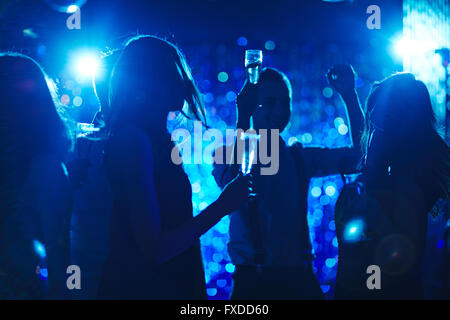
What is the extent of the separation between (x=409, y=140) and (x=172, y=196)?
0.98m

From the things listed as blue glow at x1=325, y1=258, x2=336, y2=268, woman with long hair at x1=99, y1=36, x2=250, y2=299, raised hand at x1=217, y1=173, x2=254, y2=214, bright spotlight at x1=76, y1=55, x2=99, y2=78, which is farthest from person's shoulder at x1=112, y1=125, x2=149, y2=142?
blue glow at x1=325, y1=258, x2=336, y2=268

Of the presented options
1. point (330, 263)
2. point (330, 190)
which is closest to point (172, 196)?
point (330, 190)

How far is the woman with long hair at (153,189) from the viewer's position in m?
0.95

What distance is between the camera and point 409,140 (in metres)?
1.39

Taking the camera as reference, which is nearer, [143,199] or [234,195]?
[143,199]

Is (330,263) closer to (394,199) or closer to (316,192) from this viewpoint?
(316,192)

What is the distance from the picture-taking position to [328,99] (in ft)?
15.9

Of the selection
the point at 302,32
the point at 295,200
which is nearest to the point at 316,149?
the point at 295,200

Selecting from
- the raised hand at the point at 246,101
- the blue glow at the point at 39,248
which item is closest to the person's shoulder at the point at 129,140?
the blue glow at the point at 39,248

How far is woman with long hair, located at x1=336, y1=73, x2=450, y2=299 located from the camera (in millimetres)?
1297

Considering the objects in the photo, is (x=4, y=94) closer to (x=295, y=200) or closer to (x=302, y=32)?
(x=295, y=200)

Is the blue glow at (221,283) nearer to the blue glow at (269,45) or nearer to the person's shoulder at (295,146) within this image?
the blue glow at (269,45)

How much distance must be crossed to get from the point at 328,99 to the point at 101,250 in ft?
12.8
